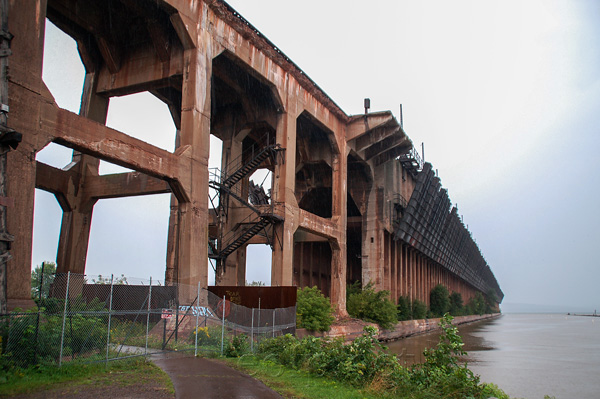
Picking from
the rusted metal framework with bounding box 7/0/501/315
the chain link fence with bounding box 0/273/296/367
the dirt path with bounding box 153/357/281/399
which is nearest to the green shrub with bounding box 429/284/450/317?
the rusted metal framework with bounding box 7/0/501/315

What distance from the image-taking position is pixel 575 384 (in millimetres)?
21766

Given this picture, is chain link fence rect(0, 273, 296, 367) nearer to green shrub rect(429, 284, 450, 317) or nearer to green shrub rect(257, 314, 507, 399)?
green shrub rect(257, 314, 507, 399)

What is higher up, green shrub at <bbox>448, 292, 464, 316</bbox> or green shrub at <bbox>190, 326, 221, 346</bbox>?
green shrub at <bbox>190, 326, 221, 346</bbox>

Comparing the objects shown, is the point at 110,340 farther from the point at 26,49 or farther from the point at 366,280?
the point at 366,280

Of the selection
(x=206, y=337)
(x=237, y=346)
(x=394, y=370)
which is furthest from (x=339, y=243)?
(x=394, y=370)

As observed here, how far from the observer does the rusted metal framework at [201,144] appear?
16188 mm

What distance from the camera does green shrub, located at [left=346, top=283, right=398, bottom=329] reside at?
128 ft

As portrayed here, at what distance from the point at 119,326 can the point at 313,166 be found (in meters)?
30.2

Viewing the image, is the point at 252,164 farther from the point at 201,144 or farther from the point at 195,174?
the point at 195,174

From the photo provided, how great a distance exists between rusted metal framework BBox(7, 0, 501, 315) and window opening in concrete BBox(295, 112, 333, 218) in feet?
0.42

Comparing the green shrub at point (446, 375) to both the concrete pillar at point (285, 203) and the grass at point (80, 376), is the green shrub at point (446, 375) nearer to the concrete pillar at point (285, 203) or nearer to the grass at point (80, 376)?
the grass at point (80, 376)

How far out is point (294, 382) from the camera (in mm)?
12352

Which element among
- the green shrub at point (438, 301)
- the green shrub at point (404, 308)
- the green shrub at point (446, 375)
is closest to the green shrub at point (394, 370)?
the green shrub at point (446, 375)

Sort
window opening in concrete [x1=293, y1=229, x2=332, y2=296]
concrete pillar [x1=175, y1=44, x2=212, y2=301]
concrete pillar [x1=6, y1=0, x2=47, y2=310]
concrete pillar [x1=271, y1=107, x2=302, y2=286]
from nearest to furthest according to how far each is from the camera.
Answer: concrete pillar [x1=6, y1=0, x2=47, y2=310], concrete pillar [x1=175, y1=44, x2=212, y2=301], concrete pillar [x1=271, y1=107, x2=302, y2=286], window opening in concrete [x1=293, y1=229, x2=332, y2=296]
